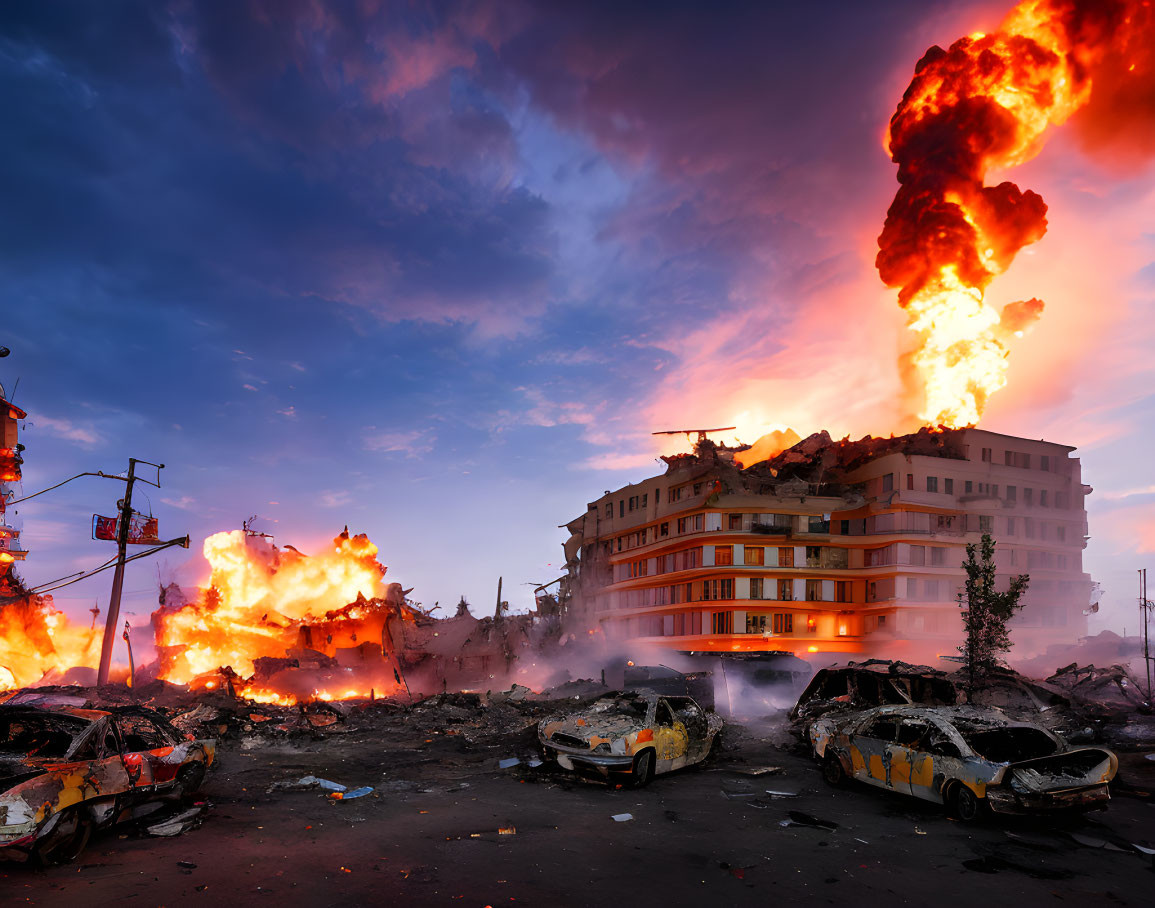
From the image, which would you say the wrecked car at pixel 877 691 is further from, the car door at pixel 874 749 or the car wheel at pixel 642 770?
the car wheel at pixel 642 770

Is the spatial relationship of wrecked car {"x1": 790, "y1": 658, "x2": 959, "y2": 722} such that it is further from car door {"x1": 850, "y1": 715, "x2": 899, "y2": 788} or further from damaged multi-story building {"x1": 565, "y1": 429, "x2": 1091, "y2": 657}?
damaged multi-story building {"x1": 565, "y1": 429, "x2": 1091, "y2": 657}

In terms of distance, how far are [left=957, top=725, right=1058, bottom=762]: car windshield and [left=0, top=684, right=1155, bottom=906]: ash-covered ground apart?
100 cm

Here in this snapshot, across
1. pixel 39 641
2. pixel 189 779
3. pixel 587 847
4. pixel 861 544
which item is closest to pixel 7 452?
pixel 39 641

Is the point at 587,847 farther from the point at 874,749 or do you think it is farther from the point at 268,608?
the point at 268,608

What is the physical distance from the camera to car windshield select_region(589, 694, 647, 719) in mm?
14281

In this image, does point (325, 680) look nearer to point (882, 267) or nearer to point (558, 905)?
point (558, 905)

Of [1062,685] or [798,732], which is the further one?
A: [1062,685]

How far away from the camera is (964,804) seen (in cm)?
1032

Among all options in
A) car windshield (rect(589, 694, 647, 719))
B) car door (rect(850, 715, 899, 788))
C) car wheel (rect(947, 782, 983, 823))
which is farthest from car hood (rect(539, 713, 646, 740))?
car wheel (rect(947, 782, 983, 823))

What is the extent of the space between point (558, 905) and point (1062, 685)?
28.9 metres

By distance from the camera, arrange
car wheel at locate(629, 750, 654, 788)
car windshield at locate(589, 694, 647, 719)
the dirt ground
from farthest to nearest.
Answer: car windshield at locate(589, 694, 647, 719) < car wheel at locate(629, 750, 654, 788) < the dirt ground

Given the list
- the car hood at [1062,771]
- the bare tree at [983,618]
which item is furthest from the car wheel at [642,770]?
the bare tree at [983,618]

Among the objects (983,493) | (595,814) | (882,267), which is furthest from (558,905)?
(882,267)

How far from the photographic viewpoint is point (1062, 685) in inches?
1123
